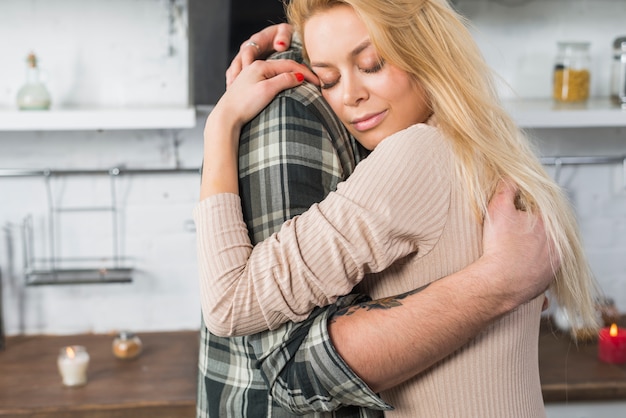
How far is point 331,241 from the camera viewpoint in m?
0.92

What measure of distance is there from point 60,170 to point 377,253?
5.68ft

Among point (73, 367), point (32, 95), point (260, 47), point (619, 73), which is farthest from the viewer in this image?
point (619, 73)

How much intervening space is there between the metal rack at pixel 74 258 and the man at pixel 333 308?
1444 mm

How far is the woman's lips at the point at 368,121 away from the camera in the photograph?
3.48 ft

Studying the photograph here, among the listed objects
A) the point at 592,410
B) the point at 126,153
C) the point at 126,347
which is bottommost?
the point at 592,410

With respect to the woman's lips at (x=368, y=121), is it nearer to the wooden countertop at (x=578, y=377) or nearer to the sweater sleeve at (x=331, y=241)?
the sweater sleeve at (x=331, y=241)

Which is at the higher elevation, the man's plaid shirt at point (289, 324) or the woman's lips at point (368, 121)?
the woman's lips at point (368, 121)

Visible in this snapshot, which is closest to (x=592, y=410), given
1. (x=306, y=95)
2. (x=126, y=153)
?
(x=306, y=95)

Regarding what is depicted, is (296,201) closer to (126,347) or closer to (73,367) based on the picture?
(73,367)

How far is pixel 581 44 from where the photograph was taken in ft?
7.86

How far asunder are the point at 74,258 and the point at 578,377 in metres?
1.58

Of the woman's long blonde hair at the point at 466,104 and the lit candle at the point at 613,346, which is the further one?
the lit candle at the point at 613,346

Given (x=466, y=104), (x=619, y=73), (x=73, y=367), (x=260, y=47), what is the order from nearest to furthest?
(x=466, y=104) < (x=260, y=47) < (x=73, y=367) < (x=619, y=73)

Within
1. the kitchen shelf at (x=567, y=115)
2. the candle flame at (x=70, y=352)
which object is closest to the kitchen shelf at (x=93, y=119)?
the candle flame at (x=70, y=352)
